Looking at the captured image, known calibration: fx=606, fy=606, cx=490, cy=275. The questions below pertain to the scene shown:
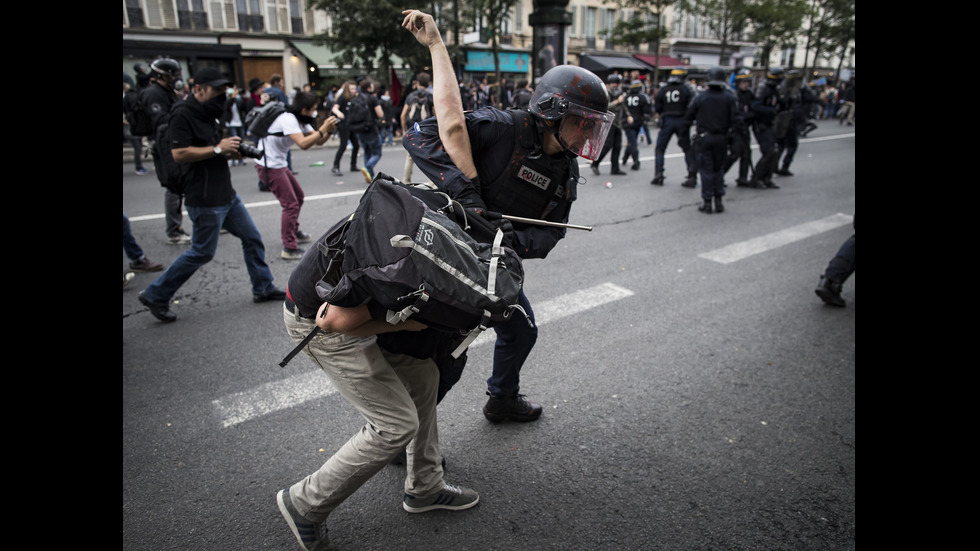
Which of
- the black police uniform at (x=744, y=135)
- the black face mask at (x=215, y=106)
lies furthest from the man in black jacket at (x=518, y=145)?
the black police uniform at (x=744, y=135)

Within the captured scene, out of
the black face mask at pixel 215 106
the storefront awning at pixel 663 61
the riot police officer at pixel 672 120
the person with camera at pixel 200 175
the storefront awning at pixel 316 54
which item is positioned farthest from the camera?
the storefront awning at pixel 663 61

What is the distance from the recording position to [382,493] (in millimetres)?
2590

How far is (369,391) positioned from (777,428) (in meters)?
2.14

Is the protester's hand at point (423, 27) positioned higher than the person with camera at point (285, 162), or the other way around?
the protester's hand at point (423, 27)

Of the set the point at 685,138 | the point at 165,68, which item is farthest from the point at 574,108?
the point at 685,138

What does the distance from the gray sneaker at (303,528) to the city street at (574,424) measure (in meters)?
0.15

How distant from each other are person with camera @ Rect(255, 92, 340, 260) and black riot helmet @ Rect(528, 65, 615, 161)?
3.63 metres

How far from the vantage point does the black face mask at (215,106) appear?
4395 millimetres

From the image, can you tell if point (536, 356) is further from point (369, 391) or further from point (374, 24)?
point (374, 24)

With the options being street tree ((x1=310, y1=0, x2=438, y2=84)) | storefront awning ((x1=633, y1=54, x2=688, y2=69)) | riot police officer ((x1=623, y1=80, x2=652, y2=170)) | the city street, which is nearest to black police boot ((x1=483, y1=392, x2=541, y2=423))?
the city street

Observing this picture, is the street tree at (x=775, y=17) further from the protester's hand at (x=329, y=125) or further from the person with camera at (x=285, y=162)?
the protester's hand at (x=329, y=125)

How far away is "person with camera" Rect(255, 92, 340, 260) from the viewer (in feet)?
18.5

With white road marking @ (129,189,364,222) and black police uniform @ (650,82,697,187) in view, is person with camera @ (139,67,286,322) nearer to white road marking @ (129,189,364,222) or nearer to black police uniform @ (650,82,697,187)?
white road marking @ (129,189,364,222)
